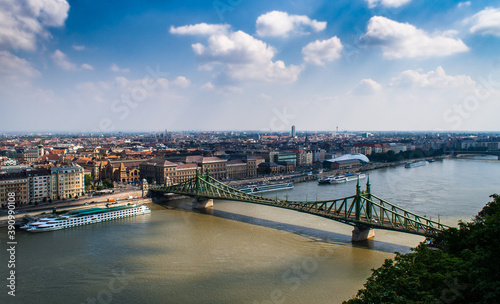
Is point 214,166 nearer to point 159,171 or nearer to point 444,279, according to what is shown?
point 159,171

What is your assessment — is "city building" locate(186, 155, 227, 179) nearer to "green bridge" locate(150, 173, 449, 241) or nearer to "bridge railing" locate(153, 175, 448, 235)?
"bridge railing" locate(153, 175, 448, 235)

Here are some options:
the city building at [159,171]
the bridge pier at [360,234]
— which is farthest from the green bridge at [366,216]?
the city building at [159,171]

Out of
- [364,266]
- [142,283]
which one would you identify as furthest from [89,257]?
[364,266]

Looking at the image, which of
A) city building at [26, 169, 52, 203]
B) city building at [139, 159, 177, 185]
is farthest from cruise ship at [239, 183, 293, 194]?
city building at [26, 169, 52, 203]

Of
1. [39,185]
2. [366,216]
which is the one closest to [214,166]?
[39,185]

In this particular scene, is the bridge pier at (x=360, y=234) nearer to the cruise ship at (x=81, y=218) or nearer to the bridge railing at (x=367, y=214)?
the bridge railing at (x=367, y=214)

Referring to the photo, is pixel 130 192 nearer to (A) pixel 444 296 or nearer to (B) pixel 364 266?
(B) pixel 364 266

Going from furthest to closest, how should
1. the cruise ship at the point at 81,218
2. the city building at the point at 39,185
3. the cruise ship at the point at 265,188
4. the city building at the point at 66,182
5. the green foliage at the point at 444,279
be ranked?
the cruise ship at the point at 265,188 → the city building at the point at 66,182 → the city building at the point at 39,185 → the cruise ship at the point at 81,218 → the green foliage at the point at 444,279
